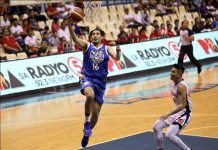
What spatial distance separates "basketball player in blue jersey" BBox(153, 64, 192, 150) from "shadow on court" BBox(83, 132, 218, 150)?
1.17 m

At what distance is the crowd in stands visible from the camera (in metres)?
18.6

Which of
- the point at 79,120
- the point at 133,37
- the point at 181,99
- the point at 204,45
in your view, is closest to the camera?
the point at 181,99

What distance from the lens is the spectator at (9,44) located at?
1808 centimetres

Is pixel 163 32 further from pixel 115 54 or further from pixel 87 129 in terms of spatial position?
pixel 87 129

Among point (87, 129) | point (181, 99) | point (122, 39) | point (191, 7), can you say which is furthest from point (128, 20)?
point (181, 99)

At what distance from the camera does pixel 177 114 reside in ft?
26.6

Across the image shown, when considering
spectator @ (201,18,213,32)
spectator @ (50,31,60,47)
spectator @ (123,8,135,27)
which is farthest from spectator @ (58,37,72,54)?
spectator @ (201,18,213,32)

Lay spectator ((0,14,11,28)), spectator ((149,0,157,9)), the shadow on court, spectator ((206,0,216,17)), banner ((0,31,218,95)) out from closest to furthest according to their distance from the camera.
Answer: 1. the shadow on court
2. banner ((0,31,218,95))
3. spectator ((0,14,11,28))
4. spectator ((206,0,216,17))
5. spectator ((149,0,157,9))

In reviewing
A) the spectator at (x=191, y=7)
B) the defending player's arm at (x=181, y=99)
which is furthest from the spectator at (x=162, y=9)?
the defending player's arm at (x=181, y=99)

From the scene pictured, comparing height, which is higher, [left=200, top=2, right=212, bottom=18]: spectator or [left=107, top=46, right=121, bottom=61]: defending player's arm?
[left=107, top=46, right=121, bottom=61]: defending player's arm

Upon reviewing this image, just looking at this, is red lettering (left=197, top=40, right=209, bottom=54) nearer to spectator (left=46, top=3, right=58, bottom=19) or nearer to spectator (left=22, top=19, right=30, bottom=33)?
spectator (left=46, top=3, right=58, bottom=19)

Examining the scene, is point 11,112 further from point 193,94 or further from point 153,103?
point 193,94

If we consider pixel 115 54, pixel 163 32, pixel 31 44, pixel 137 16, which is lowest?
pixel 163 32

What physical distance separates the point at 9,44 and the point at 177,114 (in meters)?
11.1
